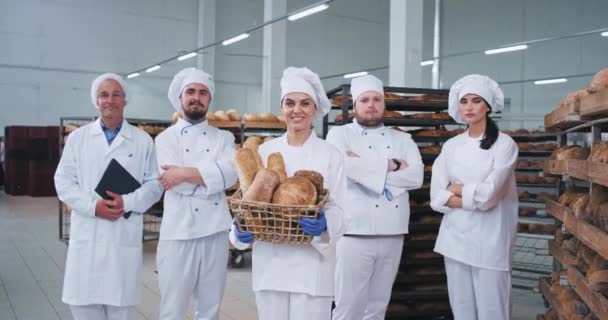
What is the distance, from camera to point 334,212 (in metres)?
2.22

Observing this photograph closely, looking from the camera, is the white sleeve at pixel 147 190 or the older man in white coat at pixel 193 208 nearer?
the white sleeve at pixel 147 190

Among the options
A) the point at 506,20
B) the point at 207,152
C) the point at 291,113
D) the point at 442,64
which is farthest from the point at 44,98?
the point at 291,113

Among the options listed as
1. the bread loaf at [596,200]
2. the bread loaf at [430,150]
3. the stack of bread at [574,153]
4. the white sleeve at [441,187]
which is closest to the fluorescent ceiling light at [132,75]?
the bread loaf at [430,150]

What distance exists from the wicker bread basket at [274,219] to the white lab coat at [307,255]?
140mm

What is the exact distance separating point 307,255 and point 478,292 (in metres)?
1.24

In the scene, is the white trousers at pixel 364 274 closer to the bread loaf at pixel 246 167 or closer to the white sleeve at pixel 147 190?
the white sleeve at pixel 147 190

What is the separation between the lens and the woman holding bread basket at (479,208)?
3.00 m

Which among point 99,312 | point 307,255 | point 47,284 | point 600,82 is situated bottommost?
point 47,284

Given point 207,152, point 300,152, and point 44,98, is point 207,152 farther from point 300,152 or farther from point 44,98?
point 44,98

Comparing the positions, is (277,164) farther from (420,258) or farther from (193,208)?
(420,258)

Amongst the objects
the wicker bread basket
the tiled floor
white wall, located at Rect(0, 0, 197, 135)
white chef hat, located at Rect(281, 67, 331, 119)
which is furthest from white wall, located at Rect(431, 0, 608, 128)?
the wicker bread basket

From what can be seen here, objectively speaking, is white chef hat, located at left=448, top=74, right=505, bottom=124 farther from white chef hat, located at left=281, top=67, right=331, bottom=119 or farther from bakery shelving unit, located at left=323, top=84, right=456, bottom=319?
white chef hat, located at left=281, top=67, right=331, bottom=119

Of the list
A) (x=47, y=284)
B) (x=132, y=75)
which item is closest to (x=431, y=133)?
(x=47, y=284)

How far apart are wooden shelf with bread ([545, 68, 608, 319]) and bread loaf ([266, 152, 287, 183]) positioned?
1151 millimetres
